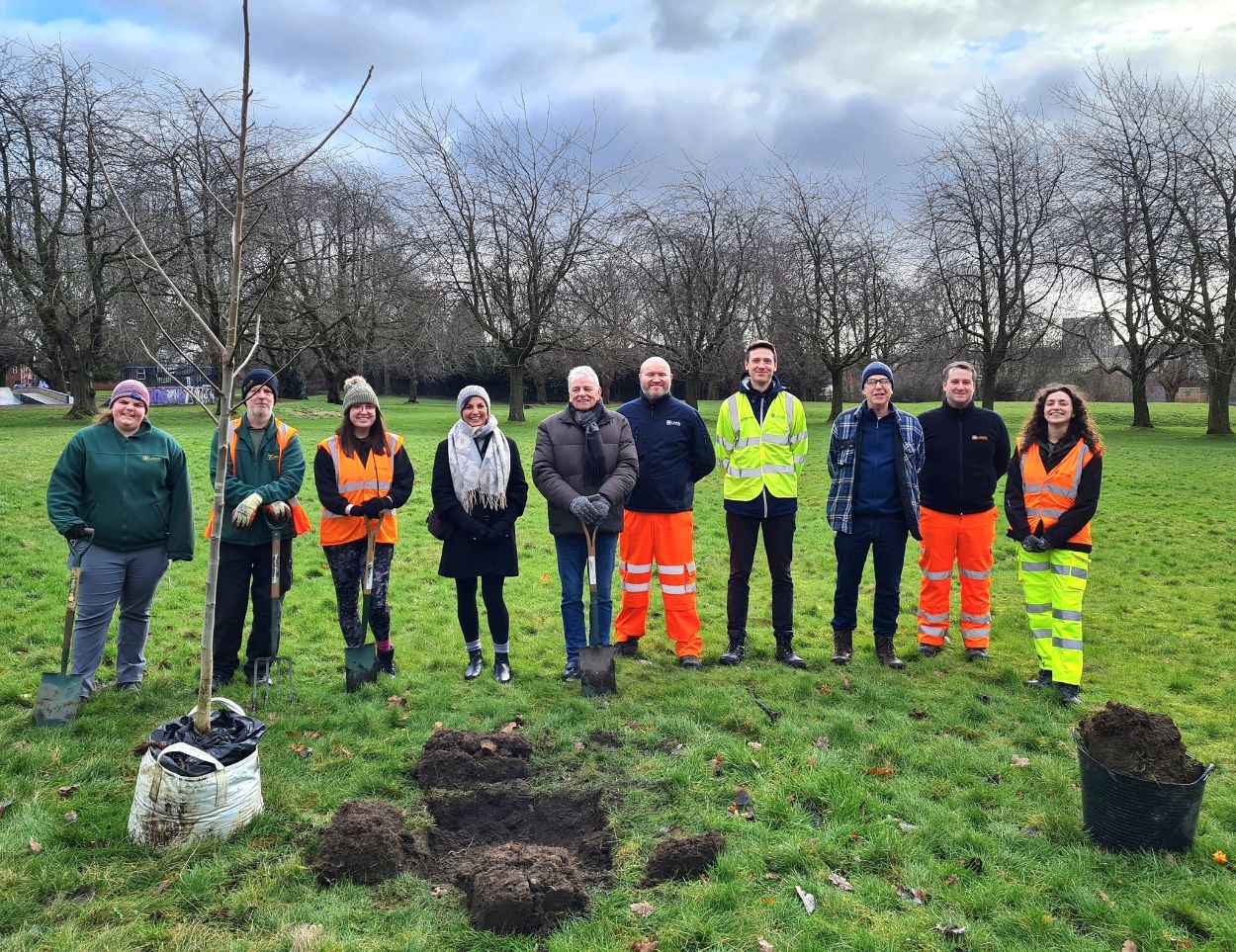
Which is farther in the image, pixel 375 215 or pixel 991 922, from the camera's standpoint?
pixel 375 215

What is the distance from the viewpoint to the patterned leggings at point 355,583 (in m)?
5.47

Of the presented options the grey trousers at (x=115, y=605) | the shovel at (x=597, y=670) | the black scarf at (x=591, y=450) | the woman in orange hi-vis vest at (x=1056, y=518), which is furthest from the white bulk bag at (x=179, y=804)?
the woman in orange hi-vis vest at (x=1056, y=518)

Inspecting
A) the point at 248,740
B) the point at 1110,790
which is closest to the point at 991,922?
the point at 1110,790

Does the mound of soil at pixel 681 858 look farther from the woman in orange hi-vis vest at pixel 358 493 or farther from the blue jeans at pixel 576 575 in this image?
the woman in orange hi-vis vest at pixel 358 493

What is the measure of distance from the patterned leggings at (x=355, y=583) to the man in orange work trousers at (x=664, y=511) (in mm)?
1788

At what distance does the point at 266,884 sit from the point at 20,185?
27867mm

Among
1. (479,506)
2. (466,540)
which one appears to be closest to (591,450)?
(479,506)

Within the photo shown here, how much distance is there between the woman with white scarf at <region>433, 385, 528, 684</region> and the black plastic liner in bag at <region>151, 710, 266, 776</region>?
5.83 ft

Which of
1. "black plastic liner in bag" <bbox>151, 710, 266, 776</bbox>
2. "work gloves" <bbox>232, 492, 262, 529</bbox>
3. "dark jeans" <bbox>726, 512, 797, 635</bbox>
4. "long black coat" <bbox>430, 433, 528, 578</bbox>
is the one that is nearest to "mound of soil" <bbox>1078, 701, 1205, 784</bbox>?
"dark jeans" <bbox>726, 512, 797, 635</bbox>

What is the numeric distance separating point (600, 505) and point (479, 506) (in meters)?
0.85

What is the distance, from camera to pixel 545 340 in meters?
28.3

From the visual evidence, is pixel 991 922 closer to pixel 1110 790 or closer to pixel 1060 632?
pixel 1110 790

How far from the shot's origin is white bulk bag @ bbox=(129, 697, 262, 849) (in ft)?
11.1

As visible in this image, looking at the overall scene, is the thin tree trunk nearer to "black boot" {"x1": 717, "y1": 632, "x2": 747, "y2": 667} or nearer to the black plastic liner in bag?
"black boot" {"x1": 717, "y1": 632, "x2": 747, "y2": 667}
